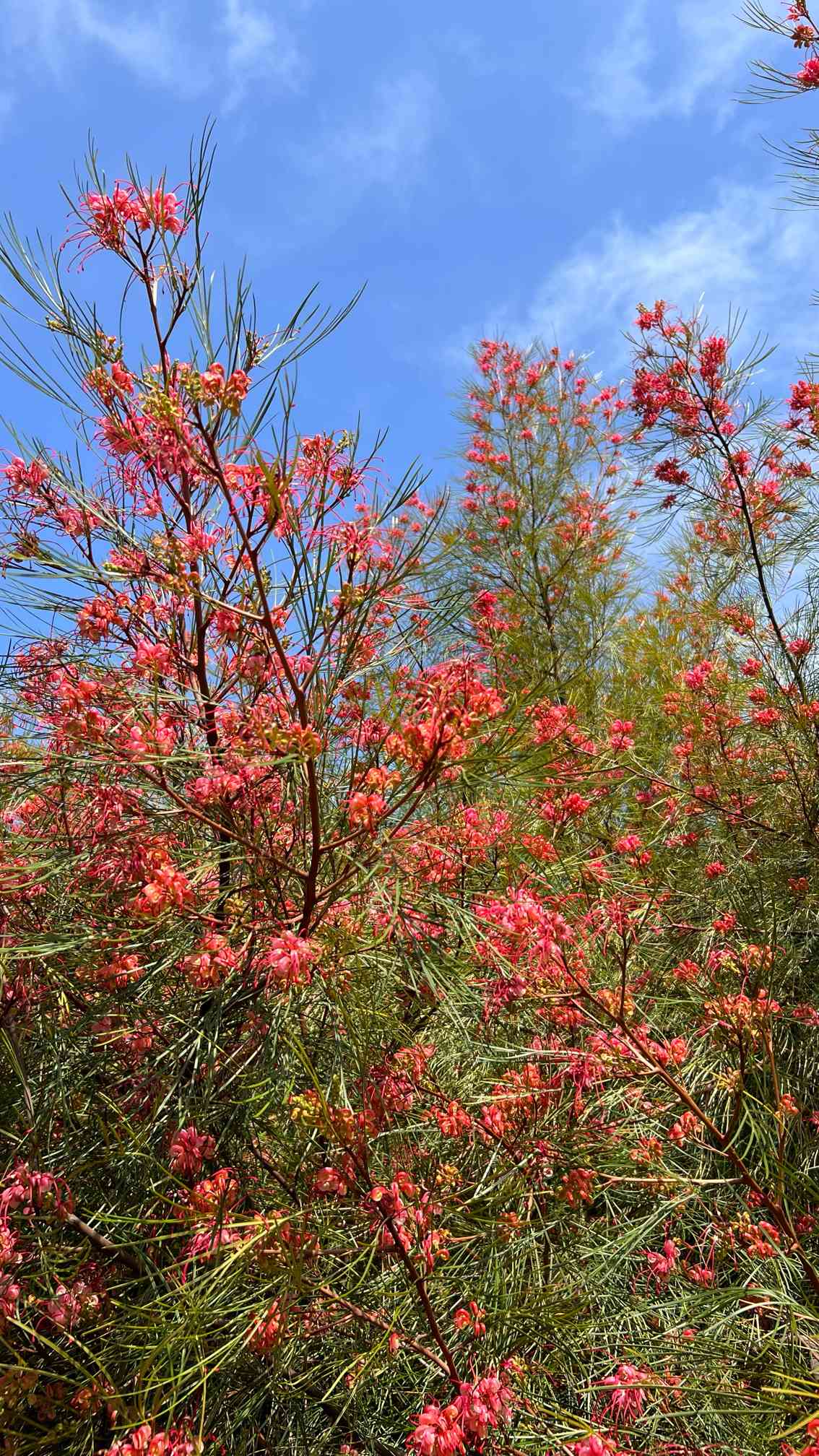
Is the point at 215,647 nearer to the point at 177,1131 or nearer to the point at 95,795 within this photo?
the point at 95,795

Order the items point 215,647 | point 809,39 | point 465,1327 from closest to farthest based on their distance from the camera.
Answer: point 465,1327 → point 215,647 → point 809,39

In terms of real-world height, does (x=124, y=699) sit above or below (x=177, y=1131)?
above

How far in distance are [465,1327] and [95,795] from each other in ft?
4.69

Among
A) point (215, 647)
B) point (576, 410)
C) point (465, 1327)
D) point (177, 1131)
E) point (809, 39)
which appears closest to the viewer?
point (177, 1131)

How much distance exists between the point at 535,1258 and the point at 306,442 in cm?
208

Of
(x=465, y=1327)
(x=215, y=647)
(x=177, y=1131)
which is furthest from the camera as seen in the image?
(x=215, y=647)

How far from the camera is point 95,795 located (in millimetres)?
1855

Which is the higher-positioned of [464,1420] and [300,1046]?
[300,1046]

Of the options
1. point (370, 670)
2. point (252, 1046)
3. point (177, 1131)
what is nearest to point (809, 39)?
point (370, 670)

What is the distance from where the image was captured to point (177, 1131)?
1.67 m

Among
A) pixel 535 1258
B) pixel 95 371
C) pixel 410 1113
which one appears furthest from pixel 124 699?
pixel 535 1258

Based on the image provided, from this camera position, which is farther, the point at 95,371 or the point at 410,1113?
the point at 410,1113

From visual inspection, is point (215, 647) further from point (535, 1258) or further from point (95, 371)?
point (535, 1258)

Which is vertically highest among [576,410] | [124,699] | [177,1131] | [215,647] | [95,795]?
[576,410]
